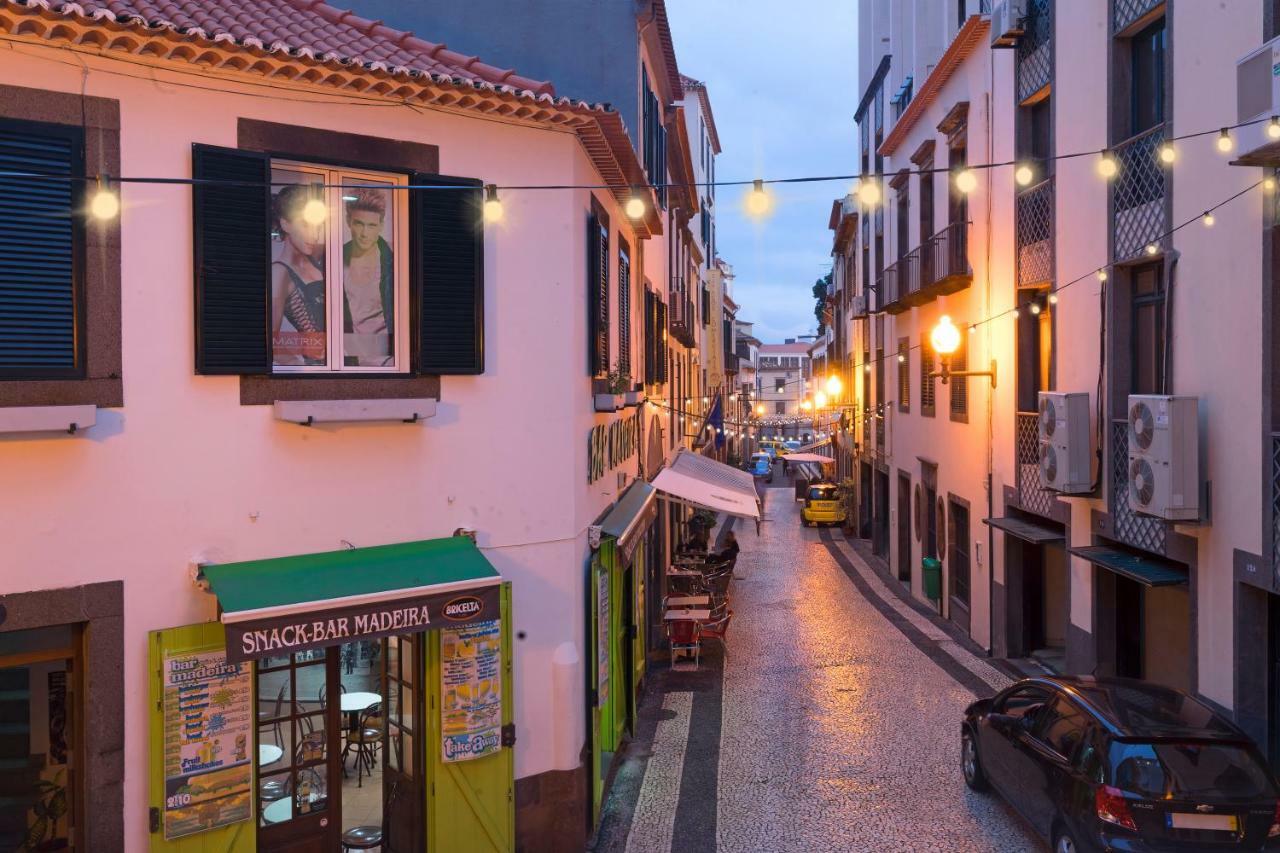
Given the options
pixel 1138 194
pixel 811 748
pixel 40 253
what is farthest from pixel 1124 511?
pixel 40 253

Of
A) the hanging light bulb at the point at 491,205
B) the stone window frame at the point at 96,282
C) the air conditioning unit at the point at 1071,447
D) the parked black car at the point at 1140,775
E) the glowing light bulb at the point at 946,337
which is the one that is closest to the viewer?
the stone window frame at the point at 96,282

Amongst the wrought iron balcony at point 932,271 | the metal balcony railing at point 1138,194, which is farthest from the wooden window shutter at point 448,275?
the wrought iron balcony at point 932,271

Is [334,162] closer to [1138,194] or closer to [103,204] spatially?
[103,204]

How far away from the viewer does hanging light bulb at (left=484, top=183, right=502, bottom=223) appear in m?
8.52

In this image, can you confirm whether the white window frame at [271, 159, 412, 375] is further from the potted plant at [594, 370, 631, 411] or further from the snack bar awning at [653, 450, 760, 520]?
the snack bar awning at [653, 450, 760, 520]

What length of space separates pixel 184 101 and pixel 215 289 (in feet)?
4.56

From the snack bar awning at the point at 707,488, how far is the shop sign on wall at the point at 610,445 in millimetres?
769

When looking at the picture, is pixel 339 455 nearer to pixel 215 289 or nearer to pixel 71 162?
pixel 215 289

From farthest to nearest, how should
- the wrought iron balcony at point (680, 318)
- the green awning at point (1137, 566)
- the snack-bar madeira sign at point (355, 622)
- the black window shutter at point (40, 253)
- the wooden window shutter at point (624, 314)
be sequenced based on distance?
the wrought iron balcony at point (680, 318) < the wooden window shutter at point (624, 314) < the green awning at point (1137, 566) < the snack-bar madeira sign at point (355, 622) < the black window shutter at point (40, 253)

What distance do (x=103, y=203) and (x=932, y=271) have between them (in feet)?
55.8

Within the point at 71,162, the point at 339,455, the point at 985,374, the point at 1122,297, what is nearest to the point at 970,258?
the point at 985,374

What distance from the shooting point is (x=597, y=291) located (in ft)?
35.7

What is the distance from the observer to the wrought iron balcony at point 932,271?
19.3 meters

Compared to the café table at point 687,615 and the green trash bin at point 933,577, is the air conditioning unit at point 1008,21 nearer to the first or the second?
the café table at point 687,615
